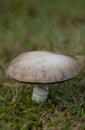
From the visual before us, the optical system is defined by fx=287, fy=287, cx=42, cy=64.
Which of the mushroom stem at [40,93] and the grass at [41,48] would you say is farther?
the mushroom stem at [40,93]

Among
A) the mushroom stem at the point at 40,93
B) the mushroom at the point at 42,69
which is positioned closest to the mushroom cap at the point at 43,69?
the mushroom at the point at 42,69

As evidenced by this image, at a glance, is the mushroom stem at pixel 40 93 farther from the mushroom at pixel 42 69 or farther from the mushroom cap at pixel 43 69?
the mushroom cap at pixel 43 69

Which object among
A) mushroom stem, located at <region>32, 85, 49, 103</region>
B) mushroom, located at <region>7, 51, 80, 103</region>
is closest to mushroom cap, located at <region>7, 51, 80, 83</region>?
mushroom, located at <region>7, 51, 80, 103</region>

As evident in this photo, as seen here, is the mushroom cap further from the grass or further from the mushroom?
the grass

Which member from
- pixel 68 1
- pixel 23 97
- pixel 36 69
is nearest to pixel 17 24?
pixel 68 1

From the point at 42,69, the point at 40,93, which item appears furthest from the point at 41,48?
the point at 42,69

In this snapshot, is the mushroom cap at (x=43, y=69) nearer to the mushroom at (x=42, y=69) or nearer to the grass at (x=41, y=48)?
the mushroom at (x=42, y=69)

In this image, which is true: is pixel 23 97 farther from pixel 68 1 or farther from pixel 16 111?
pixel 68 1

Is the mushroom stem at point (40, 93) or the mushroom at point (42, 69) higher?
the mushroom at point (42, 69)
